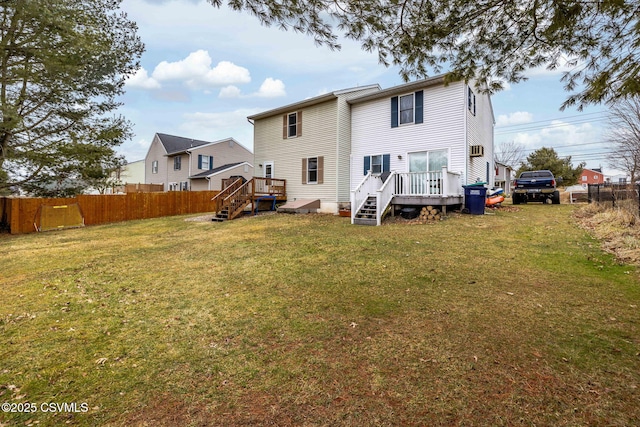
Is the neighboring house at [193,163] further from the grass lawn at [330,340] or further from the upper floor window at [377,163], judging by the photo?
the grass lawn at [330,340]

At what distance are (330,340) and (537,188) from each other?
16130 mm

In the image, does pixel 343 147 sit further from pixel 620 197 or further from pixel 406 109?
pixel 620 197

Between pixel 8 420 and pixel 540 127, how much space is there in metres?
50.4

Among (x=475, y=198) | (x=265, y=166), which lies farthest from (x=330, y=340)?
(x=265, y=166)

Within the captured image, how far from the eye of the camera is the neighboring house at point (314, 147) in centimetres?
1407

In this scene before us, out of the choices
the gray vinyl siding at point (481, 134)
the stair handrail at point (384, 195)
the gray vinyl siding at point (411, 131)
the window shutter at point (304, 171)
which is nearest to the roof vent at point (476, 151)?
the gray vinyl siding at point (481, 134)

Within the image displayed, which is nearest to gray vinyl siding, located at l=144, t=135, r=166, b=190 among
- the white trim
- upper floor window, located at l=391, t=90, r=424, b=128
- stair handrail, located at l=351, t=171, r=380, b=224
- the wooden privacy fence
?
the wooden privacy fence

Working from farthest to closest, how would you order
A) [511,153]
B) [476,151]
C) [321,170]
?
[511,153], [321,170], [476,151]

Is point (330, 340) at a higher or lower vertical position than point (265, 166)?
lower

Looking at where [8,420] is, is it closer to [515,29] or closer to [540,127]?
[515,29]

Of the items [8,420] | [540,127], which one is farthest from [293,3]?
[540,127]

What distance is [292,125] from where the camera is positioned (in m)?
15.6

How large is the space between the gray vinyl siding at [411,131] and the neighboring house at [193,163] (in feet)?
49.4

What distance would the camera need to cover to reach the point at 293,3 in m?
3.91
